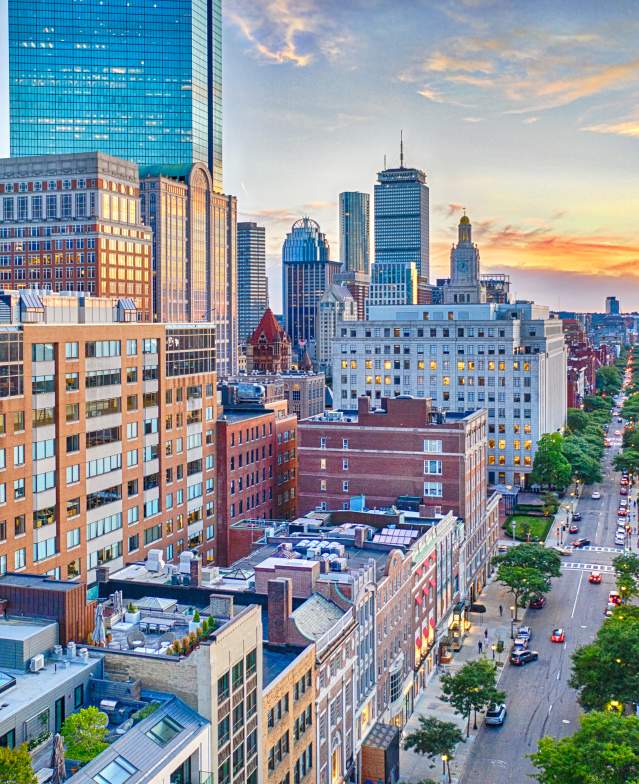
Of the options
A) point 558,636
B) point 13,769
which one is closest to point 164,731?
point 13,769

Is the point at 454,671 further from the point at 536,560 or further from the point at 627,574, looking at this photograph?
the point at 627,574

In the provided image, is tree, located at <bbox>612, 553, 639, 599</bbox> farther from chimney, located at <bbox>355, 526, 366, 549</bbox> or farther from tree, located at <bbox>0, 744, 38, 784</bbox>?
tree, located at <bbox>0, 744, 38, 784</bbox>

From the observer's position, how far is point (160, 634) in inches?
2135

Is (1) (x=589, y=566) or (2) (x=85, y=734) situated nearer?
(2) (x=85, y=734)

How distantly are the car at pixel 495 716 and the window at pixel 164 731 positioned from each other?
146 ft

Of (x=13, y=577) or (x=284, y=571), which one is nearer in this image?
(x=13, y=577)

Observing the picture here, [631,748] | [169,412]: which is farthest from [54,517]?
[631,748]

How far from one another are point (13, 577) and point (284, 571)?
20.6 m

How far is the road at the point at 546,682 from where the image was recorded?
7350cm

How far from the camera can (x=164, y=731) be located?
42188 millimetres

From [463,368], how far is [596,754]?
135 metres

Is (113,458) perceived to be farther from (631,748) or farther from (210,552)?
(631,748)

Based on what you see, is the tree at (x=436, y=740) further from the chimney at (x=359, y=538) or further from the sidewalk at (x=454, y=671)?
the chimney at (x=359, y=538)

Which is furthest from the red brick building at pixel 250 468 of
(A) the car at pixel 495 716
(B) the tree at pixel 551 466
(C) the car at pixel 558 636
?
(B) the tree at pixel 551 466
